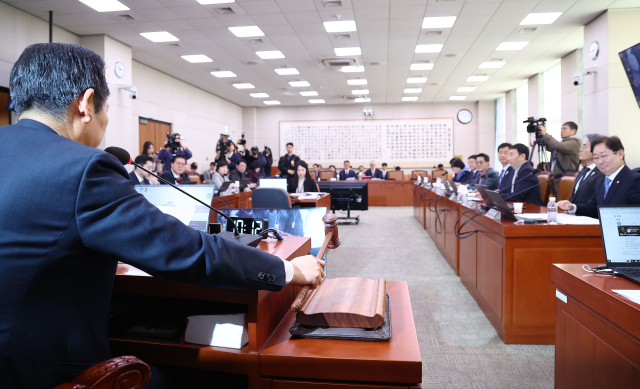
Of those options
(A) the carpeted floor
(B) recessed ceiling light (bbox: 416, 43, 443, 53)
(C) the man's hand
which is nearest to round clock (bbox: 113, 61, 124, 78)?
(A) the carpeted floor

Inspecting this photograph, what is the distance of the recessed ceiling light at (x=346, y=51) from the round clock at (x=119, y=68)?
3793 millimetres

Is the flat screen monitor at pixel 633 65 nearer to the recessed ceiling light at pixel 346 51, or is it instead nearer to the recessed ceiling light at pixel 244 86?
the recessed ceiling light at pixel 346 51

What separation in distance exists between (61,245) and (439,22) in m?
6.39

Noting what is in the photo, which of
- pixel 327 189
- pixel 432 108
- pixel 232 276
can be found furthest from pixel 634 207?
pixel 432 108

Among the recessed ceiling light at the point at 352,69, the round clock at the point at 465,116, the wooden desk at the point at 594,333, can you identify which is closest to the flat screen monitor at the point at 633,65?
the wooden desk at the point at 594,333

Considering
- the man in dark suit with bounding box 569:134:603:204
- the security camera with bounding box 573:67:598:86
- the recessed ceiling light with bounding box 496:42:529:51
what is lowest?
the man in dark suit with bounding box 569:134:603:204

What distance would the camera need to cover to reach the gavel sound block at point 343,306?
0.96 metres

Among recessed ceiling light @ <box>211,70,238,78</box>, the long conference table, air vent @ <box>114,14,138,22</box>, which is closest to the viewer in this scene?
the long conference table

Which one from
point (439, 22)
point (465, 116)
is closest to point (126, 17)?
point (439, 22)

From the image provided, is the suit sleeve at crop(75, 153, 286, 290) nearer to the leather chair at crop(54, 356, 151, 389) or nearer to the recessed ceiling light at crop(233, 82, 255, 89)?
the leather chair at crop(54, 356, 151, 389)

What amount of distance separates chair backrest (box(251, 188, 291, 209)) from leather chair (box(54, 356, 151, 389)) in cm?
314

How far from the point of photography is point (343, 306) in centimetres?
100

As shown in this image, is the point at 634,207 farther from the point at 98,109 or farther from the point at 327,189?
the point at 327,189

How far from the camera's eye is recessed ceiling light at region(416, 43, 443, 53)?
7.13 m
